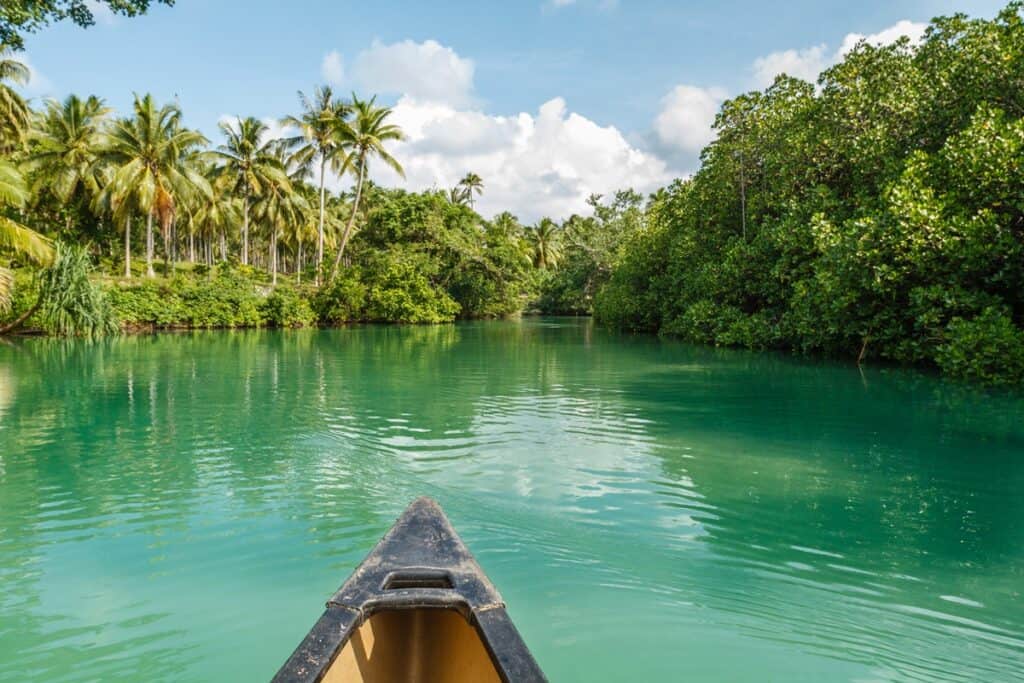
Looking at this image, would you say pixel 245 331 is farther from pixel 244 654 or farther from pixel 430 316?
pixel 244 654

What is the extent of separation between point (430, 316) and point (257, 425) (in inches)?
1276

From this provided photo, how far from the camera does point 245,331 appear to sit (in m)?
33.0

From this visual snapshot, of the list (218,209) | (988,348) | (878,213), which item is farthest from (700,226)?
(218,209)

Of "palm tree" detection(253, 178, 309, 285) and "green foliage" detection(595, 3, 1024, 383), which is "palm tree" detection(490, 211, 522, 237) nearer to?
"palm tree" detection(253, 178, 309, 285)

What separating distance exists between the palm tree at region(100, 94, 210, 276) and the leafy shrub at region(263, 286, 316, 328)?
6.53 metres

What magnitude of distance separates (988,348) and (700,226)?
17240 mm

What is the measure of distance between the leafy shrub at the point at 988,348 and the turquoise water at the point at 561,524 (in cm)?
205

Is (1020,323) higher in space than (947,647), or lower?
higher

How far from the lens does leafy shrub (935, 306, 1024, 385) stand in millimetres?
12969

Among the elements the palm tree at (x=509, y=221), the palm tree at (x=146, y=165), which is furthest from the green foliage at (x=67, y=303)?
the palm tree at (x=509, y=221)

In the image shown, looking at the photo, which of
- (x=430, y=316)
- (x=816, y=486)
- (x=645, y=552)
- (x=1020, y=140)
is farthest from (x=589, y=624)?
(x=430, y=316)

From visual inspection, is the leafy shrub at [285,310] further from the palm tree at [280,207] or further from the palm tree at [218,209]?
the palm tree at [218,209]

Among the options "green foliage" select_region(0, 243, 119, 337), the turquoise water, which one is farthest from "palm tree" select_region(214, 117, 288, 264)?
the turquoise water

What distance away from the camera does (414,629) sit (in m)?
2.99
